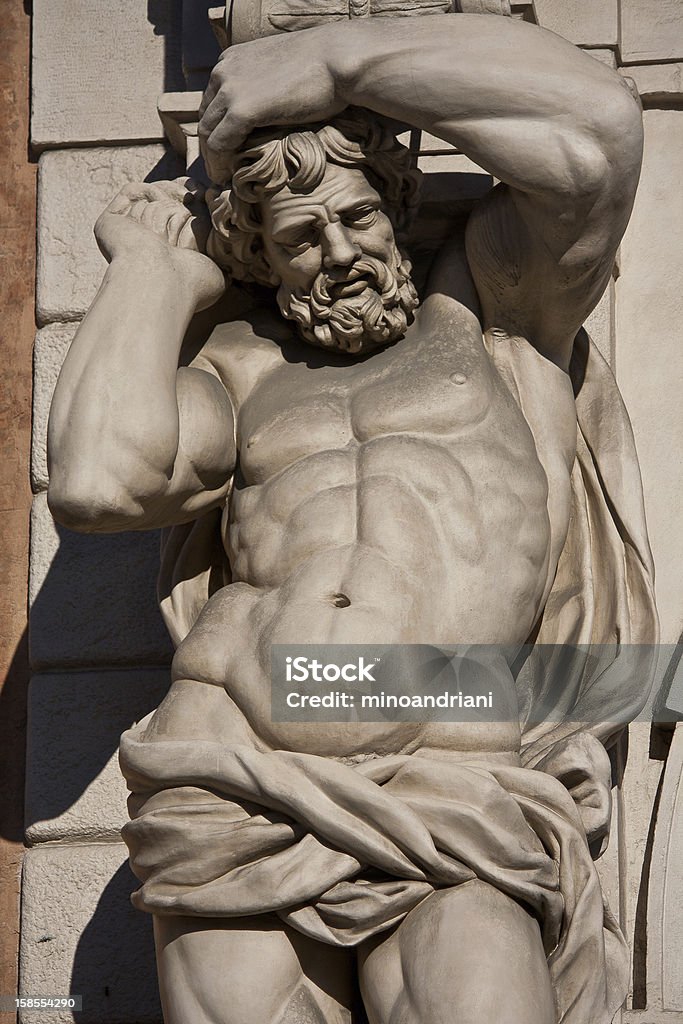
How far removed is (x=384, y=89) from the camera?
350cm

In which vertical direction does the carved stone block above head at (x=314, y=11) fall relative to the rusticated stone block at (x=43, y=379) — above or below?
above

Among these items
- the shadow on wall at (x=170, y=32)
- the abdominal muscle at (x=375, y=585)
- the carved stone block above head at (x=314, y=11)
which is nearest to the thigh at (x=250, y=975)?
the abdominal muscle at (x=375, y=585)

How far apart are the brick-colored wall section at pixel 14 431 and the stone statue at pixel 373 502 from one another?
0.87 meters

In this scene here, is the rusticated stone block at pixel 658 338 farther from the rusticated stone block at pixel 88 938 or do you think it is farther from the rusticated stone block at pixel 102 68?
the rusticated stone block at pixel 88 938

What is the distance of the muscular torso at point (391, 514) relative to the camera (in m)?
3.37

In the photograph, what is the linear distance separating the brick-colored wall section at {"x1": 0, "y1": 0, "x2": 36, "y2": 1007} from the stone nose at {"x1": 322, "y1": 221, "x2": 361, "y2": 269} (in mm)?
1391

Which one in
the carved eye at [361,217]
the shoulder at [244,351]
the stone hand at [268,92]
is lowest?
the shoulder at [244,351]

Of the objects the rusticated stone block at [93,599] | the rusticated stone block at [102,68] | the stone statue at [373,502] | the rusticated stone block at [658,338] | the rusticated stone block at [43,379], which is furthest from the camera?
the rusticated stone block at [102,68]

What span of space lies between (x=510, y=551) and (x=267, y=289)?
2.61 feet

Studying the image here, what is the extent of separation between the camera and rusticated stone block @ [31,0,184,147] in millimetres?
4770

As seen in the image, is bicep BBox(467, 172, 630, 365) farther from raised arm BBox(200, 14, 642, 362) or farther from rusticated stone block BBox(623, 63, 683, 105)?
rusticated stone block BBox(623, 63, 683, 105)

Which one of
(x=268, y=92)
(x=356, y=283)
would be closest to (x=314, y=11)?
(x=268, y=92)

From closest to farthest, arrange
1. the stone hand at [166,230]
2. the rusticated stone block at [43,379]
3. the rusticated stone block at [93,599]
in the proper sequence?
the stone hand at [166,230]
the rusticated stone block at [93,599]
the rusticated stone block at [43,379]

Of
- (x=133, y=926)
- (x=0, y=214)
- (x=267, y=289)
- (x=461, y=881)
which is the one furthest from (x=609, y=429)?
(x=0, y=214)
